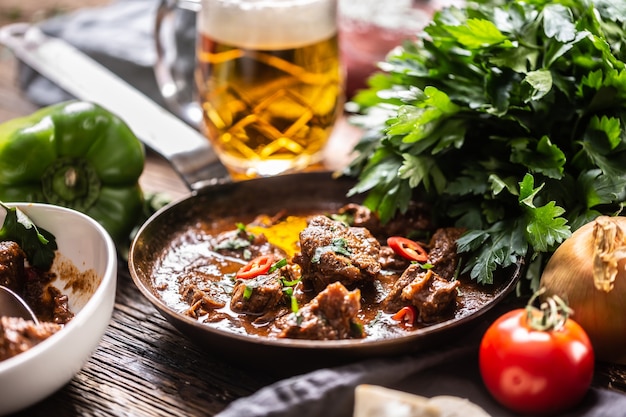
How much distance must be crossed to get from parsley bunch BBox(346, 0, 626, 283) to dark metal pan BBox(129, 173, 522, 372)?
0.29m

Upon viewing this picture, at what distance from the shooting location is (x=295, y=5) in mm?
4109

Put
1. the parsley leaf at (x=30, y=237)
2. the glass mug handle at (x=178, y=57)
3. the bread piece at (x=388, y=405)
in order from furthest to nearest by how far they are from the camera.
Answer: the glass mug handle at (x=178, y=57) → the parsley leaf at (x=30, y=237) → the bread piece at (x=388, y=405)

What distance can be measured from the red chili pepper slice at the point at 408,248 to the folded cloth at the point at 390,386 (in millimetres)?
559

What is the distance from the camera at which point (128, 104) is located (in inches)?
179

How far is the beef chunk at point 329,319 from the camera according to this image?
9.11 feet

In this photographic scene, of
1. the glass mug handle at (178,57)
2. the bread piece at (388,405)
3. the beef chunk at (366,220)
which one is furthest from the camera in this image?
the glass mug handle at (178,57)

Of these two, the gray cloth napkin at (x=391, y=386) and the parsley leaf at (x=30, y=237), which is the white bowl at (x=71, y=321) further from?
the gray cloth napkin at (x=391, y=386)

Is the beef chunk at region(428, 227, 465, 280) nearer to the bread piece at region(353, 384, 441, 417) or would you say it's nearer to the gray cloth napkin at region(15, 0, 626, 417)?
the gray cloth napkin at region(15, 0, 626, 417)

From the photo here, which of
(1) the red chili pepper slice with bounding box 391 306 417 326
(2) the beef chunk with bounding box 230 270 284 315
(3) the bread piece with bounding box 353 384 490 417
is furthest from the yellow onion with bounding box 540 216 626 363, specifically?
(2) the beef chunk with bounding box 230 270 284 315

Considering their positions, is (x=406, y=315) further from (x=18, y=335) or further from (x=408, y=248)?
(x=18, y=335)

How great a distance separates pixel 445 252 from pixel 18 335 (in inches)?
65.5

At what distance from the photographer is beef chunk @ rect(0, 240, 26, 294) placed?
3.03 metres

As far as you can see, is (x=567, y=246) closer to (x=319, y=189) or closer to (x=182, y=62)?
(x=319, y=189)

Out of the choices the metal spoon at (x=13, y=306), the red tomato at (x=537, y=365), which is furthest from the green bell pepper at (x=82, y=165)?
the red tomato at (x=537, y=365)
